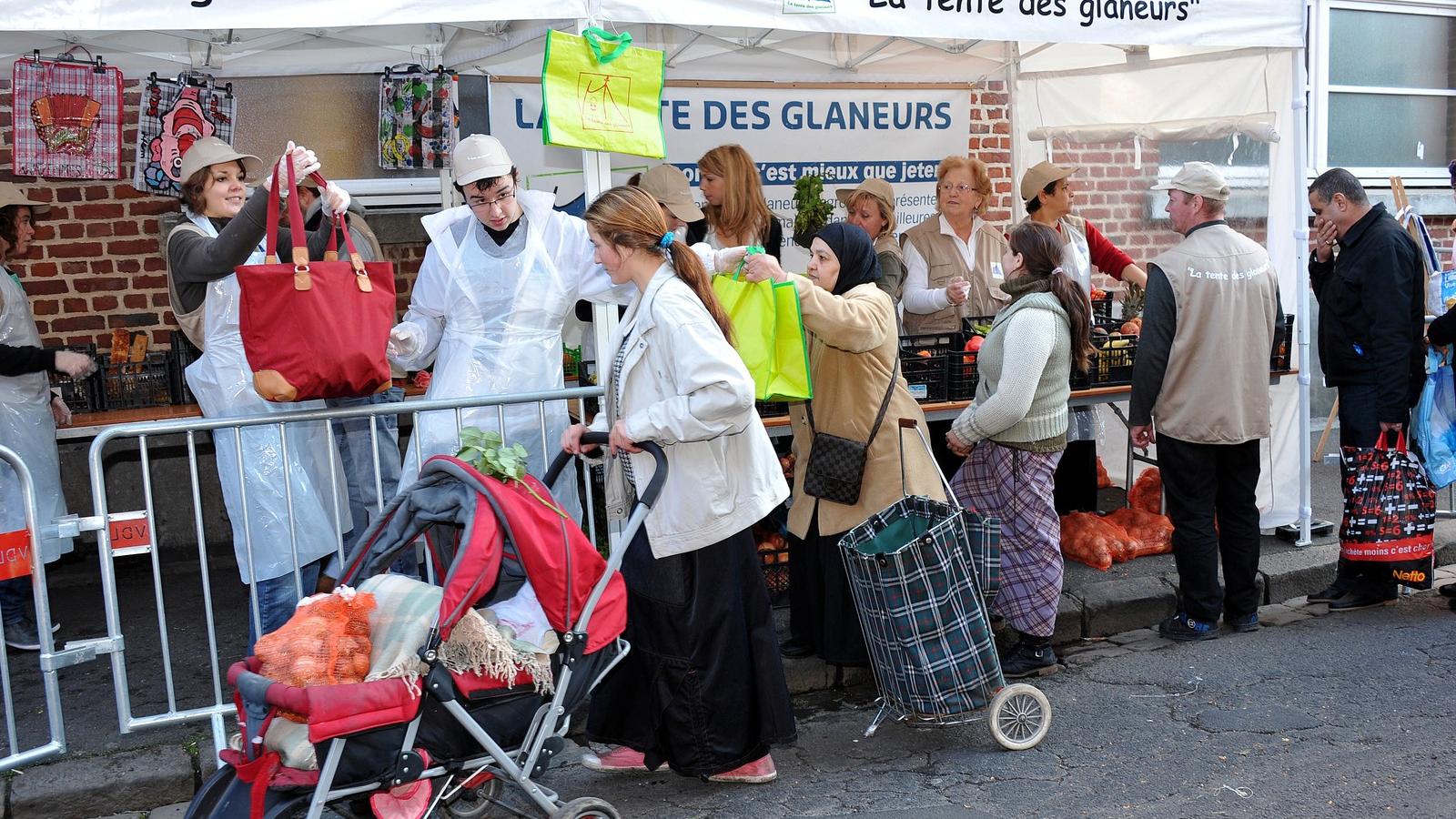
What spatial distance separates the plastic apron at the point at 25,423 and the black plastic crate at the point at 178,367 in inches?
30.3

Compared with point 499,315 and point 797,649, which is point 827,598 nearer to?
point 797,649

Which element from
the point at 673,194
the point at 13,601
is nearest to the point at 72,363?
the point at 13,601

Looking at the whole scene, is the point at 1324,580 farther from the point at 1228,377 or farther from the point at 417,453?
the point at 417,453

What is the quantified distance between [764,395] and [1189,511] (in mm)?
2255

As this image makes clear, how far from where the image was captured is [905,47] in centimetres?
763

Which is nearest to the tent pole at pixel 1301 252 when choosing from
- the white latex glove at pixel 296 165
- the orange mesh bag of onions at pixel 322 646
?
the white latex glove at pixel 296 165

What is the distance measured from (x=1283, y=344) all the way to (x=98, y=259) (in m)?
6.35

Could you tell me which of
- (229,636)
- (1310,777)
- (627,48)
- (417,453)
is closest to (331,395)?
(417,453)

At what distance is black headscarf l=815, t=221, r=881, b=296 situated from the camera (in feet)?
14.8

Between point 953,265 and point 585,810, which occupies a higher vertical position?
point 953,265

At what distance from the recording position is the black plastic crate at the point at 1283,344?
637cm

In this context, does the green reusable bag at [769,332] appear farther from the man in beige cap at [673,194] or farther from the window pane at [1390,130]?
the window pane at [1390,130]

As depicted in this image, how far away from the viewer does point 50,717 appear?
412 centimetres

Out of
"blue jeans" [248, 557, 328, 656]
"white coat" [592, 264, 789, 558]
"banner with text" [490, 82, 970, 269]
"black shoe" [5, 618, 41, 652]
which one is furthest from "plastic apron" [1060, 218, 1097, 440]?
"black shoe" [5, 618, 41, 652]
